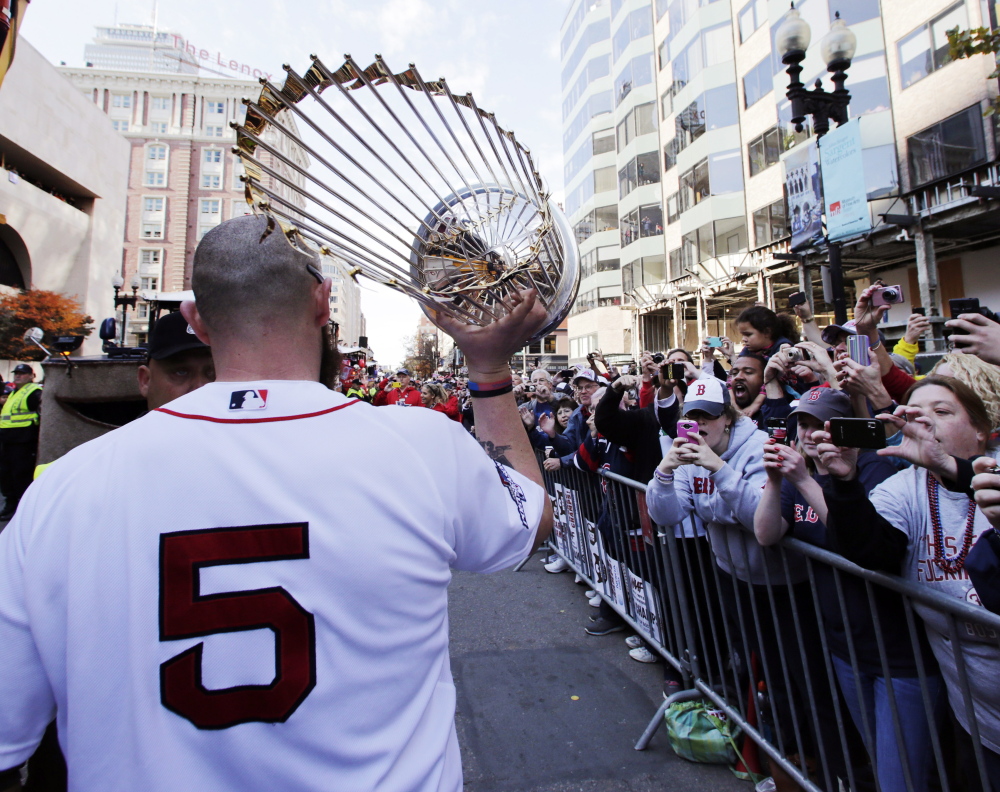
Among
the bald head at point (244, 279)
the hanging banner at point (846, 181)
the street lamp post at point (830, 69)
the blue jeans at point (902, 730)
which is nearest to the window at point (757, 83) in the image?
the hanging banner at point (846, 181)

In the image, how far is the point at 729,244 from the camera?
85.9 ft

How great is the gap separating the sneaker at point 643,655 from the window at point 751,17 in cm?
2829

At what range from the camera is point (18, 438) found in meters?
8.62

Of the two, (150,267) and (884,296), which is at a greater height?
(150,267)

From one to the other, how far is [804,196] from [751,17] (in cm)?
1167

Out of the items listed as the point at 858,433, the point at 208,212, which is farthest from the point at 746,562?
the point at 208,212

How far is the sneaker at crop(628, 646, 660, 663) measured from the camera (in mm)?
4168

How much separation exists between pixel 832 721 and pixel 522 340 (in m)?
2.60

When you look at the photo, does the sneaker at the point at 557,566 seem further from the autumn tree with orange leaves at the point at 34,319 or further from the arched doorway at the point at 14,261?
the arched doorway at the point at 14,261

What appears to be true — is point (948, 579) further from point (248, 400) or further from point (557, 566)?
point (557, 566)

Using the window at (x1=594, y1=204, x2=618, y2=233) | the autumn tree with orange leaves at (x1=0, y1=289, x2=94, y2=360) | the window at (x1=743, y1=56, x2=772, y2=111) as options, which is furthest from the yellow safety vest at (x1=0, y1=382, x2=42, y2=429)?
the window at (x1=594, y1=204, x2=618, y2=233)

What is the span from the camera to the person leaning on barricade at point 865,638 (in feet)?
7.32

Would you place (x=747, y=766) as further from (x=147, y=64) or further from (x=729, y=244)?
(x=147, y=64)

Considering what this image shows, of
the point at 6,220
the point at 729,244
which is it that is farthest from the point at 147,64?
the point at 729,244
